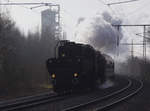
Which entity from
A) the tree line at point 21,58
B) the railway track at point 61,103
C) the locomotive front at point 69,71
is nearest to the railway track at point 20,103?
the railway track at point 61,103

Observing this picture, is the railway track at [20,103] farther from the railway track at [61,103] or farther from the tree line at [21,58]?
the tree line at [21,58]

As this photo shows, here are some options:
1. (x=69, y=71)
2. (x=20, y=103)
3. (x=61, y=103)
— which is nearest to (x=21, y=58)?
(x=69, y=71)

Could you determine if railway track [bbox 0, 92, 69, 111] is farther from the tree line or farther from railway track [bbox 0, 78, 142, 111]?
the tree line

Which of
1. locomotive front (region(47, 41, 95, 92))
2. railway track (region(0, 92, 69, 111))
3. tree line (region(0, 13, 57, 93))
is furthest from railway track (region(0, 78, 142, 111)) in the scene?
tree line (region(0, 13, 57, 93))

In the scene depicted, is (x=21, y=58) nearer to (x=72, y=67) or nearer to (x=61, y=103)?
(x=72, y=67)

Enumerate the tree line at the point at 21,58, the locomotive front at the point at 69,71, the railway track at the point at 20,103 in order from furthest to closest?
1. the tree line at the point at 21,58
2. the locomotive front at the point at 69,71
3. the railway track at the point at 20,103

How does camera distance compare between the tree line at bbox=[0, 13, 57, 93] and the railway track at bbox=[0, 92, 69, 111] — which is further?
the tree line at bbox=[0, 13, 57, 93]

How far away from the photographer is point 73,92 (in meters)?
21.3

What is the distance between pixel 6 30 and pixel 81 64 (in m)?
9.74

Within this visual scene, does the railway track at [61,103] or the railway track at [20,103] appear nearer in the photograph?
the railway track at [61,103]

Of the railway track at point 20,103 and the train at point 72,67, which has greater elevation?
the train at point 72,67

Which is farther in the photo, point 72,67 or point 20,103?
point 72,67

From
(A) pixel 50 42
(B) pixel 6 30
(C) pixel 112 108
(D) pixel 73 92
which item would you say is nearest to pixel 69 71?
(D) pixel 73 92

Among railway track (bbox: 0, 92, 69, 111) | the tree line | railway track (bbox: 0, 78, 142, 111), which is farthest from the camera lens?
the tree line
